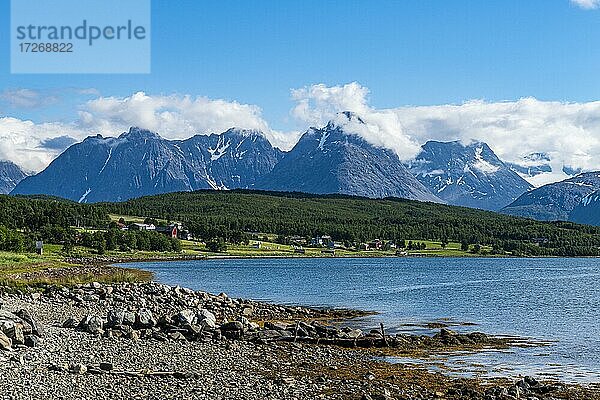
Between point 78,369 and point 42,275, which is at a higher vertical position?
point 42,275

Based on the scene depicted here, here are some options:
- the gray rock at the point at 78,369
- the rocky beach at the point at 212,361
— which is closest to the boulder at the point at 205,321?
the rocky beach at the point at 212,361

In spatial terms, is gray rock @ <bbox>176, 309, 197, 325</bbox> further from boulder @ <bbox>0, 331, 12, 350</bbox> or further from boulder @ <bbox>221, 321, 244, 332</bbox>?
boulder @ <bbox>0, 331, 12, 350</bbox>

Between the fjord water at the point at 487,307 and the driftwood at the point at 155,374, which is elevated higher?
the driftwood at the point at 155,374

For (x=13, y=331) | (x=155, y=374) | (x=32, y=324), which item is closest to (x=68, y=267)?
(x=32, y=324)

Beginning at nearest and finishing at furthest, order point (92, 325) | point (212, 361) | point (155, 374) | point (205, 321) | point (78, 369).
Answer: point (78, 369), point (155, 374), point (212, 361), point (92, 325), point (205, 321)

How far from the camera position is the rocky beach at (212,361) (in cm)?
2473

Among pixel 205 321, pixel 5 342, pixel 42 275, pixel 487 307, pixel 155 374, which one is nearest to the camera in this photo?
pixel 155 374

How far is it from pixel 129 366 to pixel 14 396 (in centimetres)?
693

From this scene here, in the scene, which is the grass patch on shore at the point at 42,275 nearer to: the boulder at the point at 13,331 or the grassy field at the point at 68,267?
the grassy field at the point at 68,267

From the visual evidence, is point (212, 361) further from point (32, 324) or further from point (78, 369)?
point (32, 324)

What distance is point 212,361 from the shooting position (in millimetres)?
31359

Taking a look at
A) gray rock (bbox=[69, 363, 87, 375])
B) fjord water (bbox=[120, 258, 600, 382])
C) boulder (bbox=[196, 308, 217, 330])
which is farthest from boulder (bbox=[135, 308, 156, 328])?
fjord water (bbox=[120, 258, 600, 382])

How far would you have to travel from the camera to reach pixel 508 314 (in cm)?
6062

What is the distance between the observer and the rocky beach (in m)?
24.7
